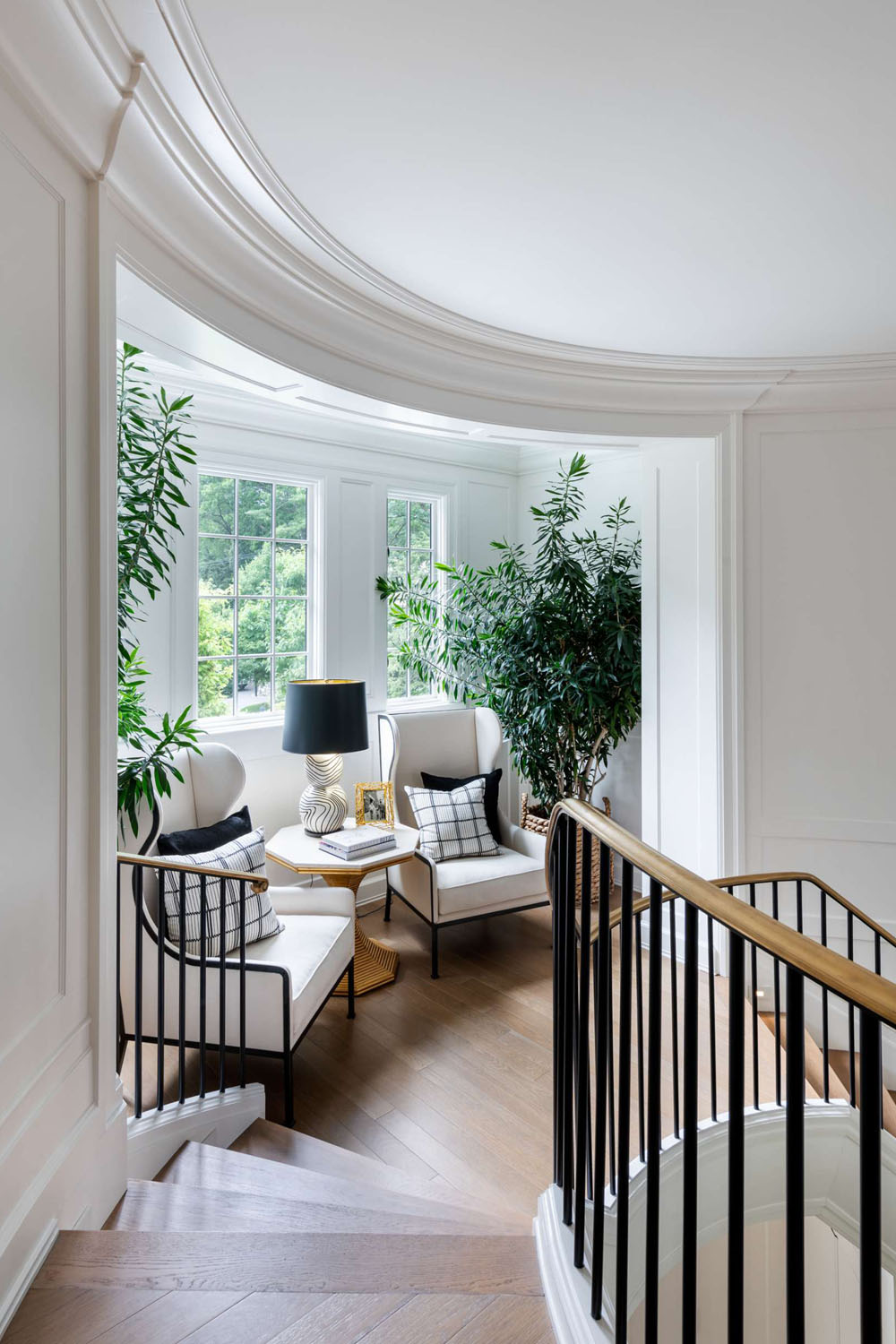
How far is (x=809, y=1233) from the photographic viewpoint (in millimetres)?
2979

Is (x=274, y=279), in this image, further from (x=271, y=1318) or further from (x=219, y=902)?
(x=271, y=1318)

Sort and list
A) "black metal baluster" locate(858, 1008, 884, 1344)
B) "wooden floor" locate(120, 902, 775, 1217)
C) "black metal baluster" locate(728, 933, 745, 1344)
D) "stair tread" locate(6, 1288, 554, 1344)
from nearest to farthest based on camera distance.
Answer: "black metal baluster" locate(858, 1008, 884, 1344), "black metal baluster" locate(728, 933, 745, 1344), "stair tread" locate(6, 1288, 554, 1344), "wooden floor" locate(120, 902, 775, 1217)

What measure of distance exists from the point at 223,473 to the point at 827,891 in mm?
3278

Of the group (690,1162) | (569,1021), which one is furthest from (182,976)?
(690,1162)

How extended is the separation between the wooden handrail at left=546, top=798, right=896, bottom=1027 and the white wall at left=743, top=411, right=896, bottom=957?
96.5 inches

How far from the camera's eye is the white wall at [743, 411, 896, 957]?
3.37 metres

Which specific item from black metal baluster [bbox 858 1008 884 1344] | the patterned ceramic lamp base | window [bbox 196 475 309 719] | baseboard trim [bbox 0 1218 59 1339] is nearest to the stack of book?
the patterned ceramic lamp base

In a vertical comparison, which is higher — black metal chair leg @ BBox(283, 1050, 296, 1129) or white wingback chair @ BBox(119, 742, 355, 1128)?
white wingback chair @ BBox(119, 742, 355, 1128)

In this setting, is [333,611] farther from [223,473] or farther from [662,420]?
[662,420]

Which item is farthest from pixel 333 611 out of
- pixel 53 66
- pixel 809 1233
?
pixel 809 1233

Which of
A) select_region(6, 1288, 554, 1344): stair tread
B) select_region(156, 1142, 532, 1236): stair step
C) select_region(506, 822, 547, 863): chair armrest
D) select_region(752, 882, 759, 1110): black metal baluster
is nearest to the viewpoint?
select_region(6, 1288, 554, 1344): stair tread

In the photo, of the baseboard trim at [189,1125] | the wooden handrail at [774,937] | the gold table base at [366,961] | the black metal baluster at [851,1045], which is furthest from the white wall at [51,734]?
the black metal baluster at [851,1045]

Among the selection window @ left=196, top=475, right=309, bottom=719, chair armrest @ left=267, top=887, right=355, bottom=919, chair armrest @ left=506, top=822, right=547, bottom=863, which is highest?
window @ left=196, top=475, right=309, bottom=719

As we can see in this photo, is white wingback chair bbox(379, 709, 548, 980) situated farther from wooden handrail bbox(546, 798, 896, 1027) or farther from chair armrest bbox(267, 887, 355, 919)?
wooden handrail bbox(546, 798, 896, 1027)
